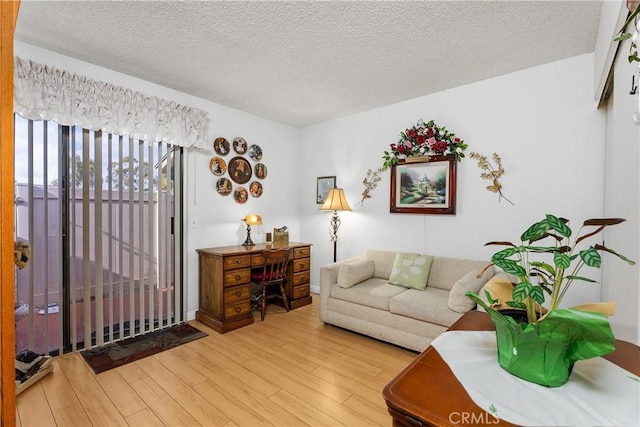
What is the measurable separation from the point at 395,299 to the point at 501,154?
1765mm

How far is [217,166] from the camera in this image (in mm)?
3543

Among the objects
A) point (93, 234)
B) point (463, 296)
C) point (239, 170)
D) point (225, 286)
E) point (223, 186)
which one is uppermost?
point (239, 170)

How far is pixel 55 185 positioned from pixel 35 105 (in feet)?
2.07

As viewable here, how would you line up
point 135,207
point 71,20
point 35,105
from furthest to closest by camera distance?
point 135,207, point 35,105, point 71,20

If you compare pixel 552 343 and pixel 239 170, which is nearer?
pixel 552 343

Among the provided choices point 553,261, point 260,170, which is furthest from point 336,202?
point 553,261

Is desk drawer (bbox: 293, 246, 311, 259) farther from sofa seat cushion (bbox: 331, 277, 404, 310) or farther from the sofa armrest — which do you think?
sofa seat cushion (bbox: 331, 277, 404, 310)

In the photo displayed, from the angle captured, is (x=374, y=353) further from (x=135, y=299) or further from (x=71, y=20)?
(x=71, y=20)

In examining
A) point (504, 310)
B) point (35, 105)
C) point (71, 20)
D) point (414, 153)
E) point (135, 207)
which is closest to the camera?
point (504, 310)

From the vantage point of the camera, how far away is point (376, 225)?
148 inches

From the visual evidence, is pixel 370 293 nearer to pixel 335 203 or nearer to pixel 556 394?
pixel 335 203

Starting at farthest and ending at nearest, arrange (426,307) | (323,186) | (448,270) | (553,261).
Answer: (323,186), (448,270), (426,307), (553,261)

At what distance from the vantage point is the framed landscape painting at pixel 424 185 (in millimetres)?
3143

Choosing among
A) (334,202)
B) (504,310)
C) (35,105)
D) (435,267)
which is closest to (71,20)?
(35,105)
